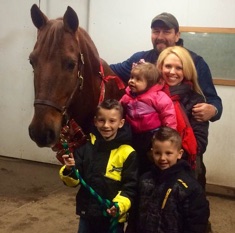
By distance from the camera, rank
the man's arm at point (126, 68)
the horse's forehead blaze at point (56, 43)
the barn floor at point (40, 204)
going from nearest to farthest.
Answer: the horse's forehead blaze at point (56, 43), the man's arm at point (126, 68), the barn floor at point (40, 204)

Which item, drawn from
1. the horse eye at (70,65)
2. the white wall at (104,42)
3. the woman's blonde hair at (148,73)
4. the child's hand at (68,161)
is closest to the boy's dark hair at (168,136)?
the woman's blonde hair at (148,73)

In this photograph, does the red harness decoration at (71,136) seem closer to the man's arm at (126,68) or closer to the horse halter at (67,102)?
the horse halter at (67,102)

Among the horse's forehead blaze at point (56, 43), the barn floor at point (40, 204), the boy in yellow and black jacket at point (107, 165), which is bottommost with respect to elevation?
the barn floor at point (40, 204)

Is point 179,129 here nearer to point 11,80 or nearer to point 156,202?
point 156,202

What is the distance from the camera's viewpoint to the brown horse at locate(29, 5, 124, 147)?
1437mm

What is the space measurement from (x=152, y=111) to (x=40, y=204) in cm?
199

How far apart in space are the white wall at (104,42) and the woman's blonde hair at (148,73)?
1983 millimetres

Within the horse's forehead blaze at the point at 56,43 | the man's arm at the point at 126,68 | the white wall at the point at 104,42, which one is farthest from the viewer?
the white wall at the point at 104,42

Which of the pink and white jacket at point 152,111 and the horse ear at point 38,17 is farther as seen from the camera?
the horse ear at point 38,17

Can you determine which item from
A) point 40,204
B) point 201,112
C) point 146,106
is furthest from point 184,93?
point 40,204

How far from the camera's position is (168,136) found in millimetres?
1393

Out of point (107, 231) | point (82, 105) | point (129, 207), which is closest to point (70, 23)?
point (82, 105)

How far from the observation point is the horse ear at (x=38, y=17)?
62.6 inches

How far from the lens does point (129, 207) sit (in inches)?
57.3
